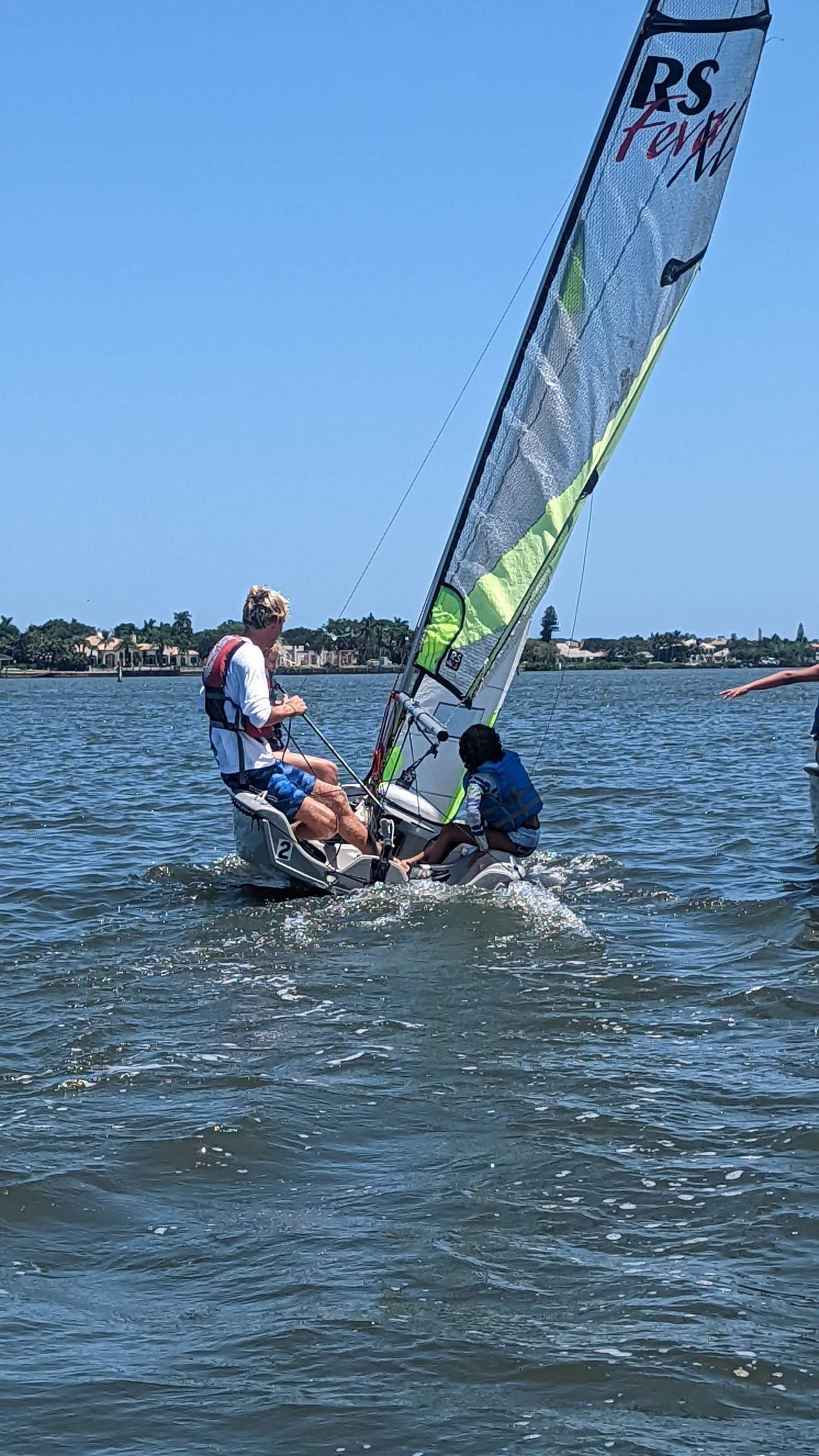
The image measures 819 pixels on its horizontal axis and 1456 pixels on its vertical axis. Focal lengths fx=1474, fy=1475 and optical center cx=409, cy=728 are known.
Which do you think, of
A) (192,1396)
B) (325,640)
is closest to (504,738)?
(192,1396)

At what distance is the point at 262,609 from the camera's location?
8891 mm

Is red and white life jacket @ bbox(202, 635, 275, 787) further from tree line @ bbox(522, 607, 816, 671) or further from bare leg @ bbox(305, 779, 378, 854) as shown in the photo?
tree line @ bbox(522, 607, 816, 671)

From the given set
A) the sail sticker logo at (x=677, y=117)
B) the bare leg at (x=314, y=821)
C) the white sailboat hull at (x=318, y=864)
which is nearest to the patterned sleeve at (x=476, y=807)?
the white sailboat hull at (x=318, y=864)

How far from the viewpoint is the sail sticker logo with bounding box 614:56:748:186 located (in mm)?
9180

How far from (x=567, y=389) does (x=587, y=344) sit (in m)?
0.31

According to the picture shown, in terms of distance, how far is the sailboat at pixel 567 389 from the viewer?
9.17m

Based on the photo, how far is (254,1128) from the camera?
5098 millimetres

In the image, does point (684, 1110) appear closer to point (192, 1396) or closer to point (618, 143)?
point (192, 1396)

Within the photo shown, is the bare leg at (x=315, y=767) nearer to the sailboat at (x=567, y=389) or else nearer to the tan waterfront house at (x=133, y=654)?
the sailboat at (x=567, y=389)

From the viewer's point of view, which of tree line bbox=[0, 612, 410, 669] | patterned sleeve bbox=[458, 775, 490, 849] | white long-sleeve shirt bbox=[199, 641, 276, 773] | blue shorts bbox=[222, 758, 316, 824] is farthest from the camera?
tree line bbox=[0, 612, 410, 669]

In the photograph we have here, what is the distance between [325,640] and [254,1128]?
13972cm

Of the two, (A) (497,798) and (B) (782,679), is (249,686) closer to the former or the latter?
(A) (497,798)

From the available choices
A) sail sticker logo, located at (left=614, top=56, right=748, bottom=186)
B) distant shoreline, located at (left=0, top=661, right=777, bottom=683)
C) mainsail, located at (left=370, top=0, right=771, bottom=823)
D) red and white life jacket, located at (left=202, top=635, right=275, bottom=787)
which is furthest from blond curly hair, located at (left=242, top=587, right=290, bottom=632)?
distant shoreline, located at (left=0, top=661, right=777, bottom=683)

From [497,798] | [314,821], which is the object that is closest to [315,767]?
[314,821]
